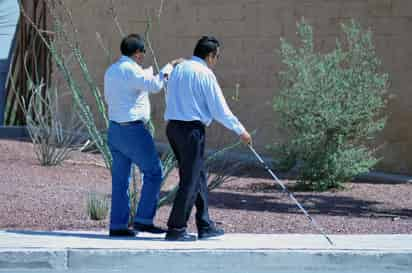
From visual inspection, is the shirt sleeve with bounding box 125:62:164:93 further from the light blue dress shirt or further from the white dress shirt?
the light blue dress shirt

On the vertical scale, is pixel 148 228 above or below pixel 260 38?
below

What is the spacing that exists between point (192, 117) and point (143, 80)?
51cm

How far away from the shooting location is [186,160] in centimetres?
862

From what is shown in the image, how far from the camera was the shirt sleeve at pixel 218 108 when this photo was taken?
8492mm

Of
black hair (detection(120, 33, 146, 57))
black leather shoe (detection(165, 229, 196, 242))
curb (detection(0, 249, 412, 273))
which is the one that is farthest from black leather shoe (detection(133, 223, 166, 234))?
black hair (detection(120, 33, 146, 57))

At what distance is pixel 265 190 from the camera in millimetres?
13070

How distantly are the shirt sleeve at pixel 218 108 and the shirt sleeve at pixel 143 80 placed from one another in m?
0.39

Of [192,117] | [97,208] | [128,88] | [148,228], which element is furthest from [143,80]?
[97,208]

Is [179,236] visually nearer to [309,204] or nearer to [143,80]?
[143,80]

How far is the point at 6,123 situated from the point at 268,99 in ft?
19.6

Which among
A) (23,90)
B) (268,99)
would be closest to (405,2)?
(268,99)

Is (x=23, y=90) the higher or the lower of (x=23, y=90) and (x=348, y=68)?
A: the lower

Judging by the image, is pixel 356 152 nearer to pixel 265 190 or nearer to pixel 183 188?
pixel 265 190

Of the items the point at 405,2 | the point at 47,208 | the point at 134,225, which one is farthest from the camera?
the point at 405,2
